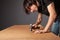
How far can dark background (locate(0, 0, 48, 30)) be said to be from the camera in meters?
4.16

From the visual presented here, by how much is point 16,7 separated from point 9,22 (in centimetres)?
44

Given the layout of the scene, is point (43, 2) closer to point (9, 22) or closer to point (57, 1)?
point (57, 1)

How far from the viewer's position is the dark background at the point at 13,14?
416 cm

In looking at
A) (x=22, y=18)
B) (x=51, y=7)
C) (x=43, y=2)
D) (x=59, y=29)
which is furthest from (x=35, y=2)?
(x=22, y=18)

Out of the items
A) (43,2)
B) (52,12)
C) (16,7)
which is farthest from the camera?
(16,7)

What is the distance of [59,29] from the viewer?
2.36m

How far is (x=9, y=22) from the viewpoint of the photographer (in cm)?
425

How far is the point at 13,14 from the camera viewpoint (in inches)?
165

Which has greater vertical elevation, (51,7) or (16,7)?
(16,7)

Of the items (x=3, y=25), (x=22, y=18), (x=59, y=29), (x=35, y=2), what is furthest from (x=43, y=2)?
(x=3, y=25)

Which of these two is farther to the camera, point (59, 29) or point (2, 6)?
point (2, 6)

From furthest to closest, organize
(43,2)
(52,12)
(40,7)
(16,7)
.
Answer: (16,7), (40,7), (43,2), (52,12)

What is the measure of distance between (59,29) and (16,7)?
202cm

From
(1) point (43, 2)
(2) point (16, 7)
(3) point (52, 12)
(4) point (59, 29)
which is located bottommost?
(4) point (59, 29)
